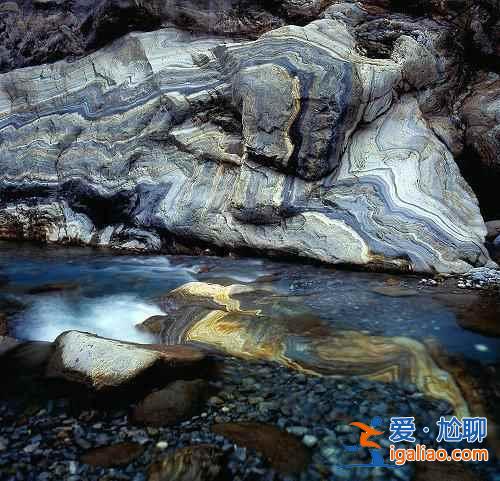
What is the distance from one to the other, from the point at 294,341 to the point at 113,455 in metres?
2.09

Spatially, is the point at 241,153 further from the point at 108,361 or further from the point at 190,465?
the point at 190,465

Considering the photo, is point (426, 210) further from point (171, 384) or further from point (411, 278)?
point (171, 384)

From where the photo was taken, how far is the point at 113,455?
311 cm

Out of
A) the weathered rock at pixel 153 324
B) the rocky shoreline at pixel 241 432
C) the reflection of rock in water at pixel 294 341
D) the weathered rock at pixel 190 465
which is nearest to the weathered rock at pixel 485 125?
the reflection of rock in water at pixel 294 341

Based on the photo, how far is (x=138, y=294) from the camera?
6.49m

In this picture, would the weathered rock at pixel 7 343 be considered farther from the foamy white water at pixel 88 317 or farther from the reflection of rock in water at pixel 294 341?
the reflection of rock in water at pixel 294 341

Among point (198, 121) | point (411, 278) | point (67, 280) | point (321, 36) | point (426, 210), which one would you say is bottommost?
point (67, 280)

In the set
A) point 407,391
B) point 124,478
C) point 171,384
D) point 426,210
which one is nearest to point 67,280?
point 171,384

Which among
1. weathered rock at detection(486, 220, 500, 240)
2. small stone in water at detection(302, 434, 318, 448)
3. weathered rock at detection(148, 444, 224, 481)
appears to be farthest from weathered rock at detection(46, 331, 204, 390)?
weathered rock at detection(486, 220, 500, 240)

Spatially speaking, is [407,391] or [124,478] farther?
[407,391]

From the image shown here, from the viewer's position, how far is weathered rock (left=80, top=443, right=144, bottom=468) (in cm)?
304

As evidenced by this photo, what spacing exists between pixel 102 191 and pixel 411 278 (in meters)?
6.50

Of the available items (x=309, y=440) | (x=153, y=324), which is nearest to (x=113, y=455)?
(x=309, y=440)

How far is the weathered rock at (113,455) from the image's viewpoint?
3.04m
